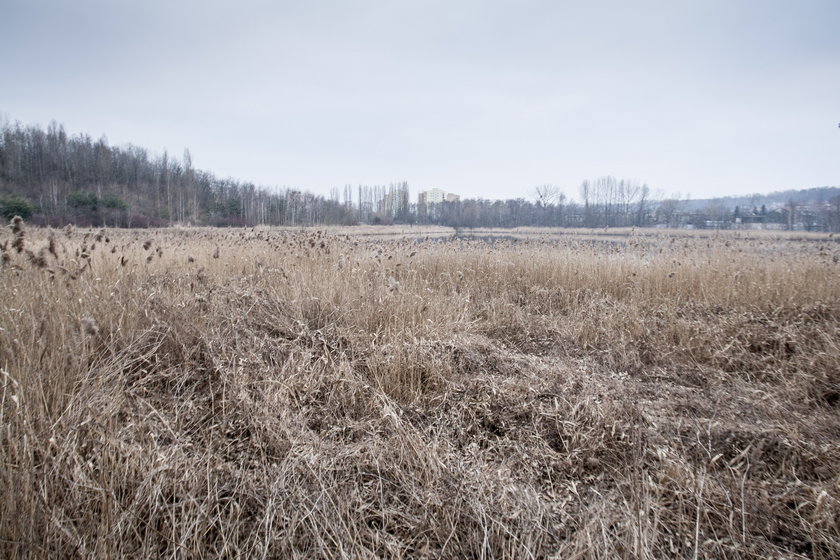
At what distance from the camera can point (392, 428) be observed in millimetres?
2109

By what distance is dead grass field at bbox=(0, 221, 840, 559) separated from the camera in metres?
1.42

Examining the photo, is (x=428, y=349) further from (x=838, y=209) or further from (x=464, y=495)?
(x=838, y=209)

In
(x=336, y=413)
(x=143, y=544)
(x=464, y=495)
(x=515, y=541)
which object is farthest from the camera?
(x=336, y=413)

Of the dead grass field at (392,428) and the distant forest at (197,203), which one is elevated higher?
the distant forest at (197,203)

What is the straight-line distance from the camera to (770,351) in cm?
352

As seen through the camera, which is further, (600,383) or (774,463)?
(600,383)

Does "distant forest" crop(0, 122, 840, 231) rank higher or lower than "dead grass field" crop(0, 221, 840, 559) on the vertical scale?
higher

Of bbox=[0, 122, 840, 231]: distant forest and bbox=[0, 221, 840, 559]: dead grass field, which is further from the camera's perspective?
bbox=[0, 122, 840, 231]: distant forest

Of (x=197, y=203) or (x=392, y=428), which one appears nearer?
(x=392, y=428)

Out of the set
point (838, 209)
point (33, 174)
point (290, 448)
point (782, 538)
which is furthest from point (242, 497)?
point (33, 174)

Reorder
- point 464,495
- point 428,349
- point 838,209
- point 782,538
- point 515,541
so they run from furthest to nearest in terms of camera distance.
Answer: point 838,209
point 428,349
point 464,495
point 782,538
point 515,541

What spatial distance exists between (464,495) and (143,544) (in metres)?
1.27

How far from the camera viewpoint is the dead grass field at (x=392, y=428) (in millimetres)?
1420

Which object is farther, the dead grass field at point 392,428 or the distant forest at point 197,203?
the distant forest at point 197,203
